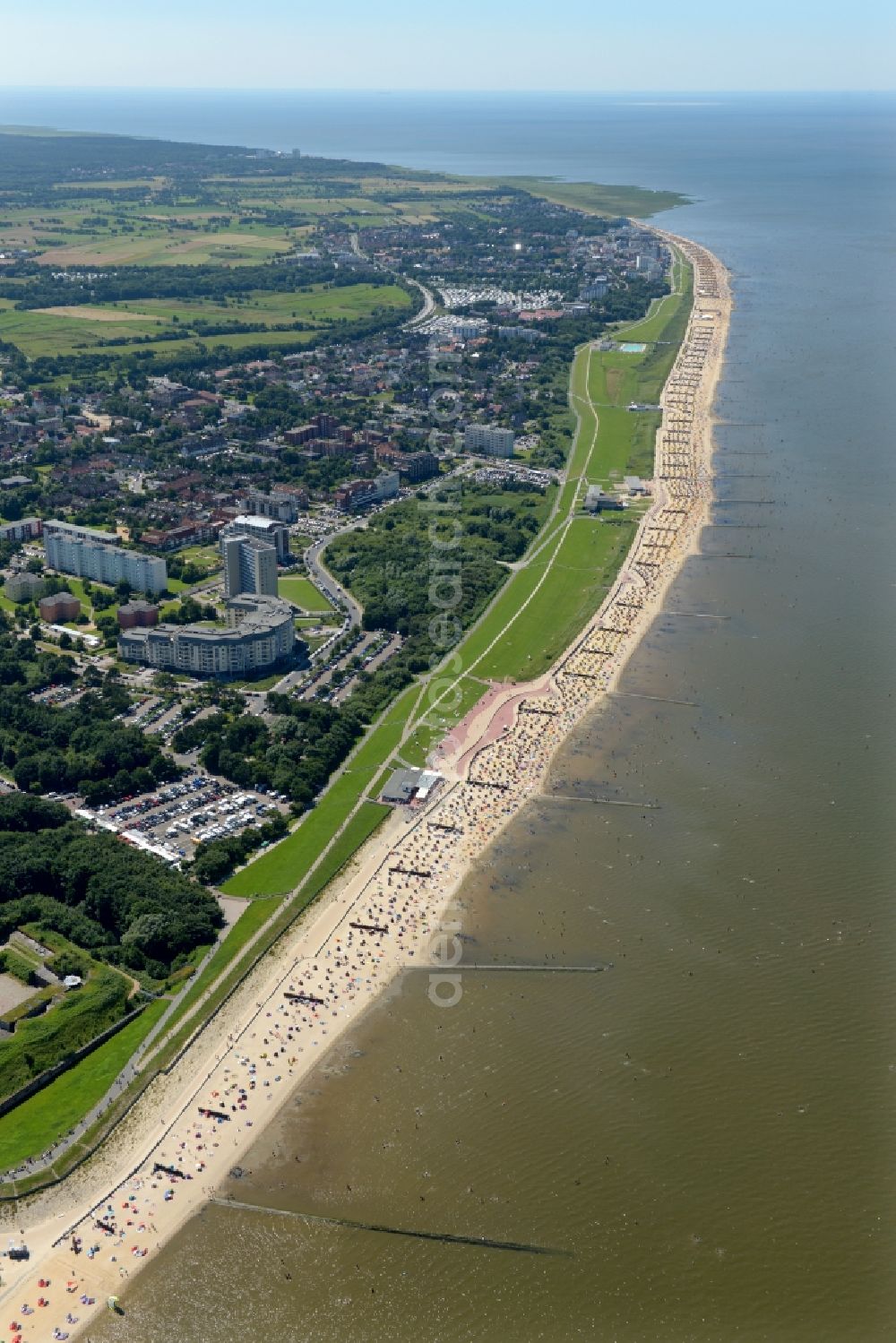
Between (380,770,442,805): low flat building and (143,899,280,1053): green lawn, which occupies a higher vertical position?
(380,770,442,805): low flat building

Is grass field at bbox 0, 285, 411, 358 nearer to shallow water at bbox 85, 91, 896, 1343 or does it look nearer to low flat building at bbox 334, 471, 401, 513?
low flat building at bbox 334, 471, 401, 513

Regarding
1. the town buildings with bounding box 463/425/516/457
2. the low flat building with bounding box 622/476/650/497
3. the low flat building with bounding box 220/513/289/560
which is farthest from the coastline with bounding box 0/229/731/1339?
the town buildings with bounding box 463/425/516/457

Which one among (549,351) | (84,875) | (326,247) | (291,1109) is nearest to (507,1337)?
(291,1109)

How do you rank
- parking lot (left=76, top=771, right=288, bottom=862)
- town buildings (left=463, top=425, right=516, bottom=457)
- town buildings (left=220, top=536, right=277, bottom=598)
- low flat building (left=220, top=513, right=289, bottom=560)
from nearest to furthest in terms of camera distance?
parking lot (left=76, top=771, right=288, bottom=862), town buildings (left=220, top=536, right=277, bottom=598), low flat building (left=220, top=513, right=289, bottom=560), town buildings (left=463, top=425, right=516, bottom=457)

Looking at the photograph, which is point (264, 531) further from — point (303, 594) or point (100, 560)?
point (100, 560)

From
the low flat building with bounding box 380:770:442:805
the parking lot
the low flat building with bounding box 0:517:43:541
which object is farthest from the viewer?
the low flat building with bounding box 0:517:43:541

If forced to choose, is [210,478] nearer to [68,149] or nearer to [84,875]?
[84,875]

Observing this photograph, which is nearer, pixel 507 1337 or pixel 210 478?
pixel 507 1337
